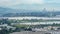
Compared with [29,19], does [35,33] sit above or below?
below

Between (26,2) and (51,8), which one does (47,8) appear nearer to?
(51,8)

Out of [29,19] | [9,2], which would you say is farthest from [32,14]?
[9,2]

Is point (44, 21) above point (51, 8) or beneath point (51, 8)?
beneath

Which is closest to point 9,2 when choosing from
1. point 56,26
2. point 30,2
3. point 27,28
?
point 30,2

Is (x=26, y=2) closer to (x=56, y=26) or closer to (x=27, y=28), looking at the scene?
(x=27, y=28)

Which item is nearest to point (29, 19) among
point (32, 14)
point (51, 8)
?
point (32, 14)

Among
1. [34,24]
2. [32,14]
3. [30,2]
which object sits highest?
[30,2]

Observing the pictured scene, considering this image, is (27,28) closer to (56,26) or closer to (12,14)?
(12,14)

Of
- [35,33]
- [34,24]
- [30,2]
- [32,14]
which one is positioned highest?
[30,2]
